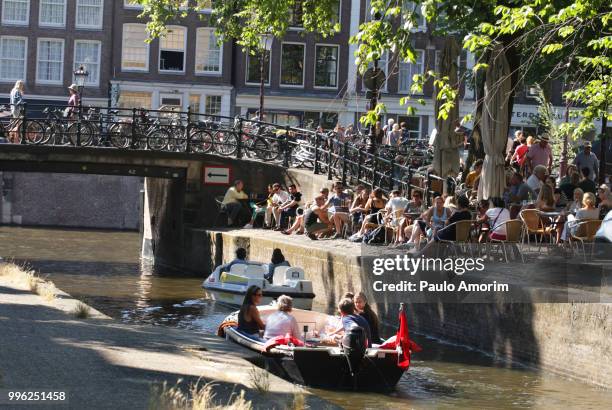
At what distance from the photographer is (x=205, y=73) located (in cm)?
5356

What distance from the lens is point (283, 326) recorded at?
17.7 m

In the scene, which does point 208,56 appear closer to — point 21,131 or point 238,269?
point 21,131

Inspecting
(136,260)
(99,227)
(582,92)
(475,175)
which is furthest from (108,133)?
(99,227)

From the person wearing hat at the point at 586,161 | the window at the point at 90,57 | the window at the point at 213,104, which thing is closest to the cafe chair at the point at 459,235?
the person wearing hat at the point at 586,161

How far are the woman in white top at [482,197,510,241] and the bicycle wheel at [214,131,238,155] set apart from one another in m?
14.9

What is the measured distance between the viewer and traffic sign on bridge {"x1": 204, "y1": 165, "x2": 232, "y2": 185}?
117 ft

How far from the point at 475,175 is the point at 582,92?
298 inches

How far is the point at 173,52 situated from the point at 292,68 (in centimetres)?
505

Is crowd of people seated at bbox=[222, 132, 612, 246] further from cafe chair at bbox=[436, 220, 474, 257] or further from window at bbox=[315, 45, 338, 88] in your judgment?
window at bbox=[315, 45, 338, 88]

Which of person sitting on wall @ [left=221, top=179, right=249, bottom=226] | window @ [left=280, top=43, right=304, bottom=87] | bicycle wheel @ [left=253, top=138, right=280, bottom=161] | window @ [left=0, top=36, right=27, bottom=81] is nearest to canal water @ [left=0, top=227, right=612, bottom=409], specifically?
Answer: person sitting on wall @ [left=221, top=179, right=249, bottom=226]

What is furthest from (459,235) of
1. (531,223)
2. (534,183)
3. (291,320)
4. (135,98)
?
(135,98)

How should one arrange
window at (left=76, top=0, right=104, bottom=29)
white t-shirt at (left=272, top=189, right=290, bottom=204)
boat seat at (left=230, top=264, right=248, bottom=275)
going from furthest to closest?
window at (left=76, top=0, right=104, bottom=29)
white t-shirt at (left=272, top=189, right=290, bottom=204)
boat seat at (left=230, top=264, right=248, bottom=275)

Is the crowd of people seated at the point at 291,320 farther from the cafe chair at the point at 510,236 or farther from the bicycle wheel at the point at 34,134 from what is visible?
the bicycle wheel at the point at 34,134

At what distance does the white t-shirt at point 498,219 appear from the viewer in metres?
20.9
